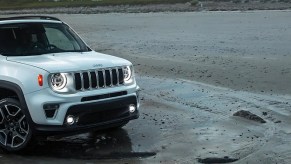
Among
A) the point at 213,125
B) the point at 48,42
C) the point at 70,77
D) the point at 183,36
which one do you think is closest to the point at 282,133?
the point at 213,125

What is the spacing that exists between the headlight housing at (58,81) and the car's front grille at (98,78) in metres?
0.16

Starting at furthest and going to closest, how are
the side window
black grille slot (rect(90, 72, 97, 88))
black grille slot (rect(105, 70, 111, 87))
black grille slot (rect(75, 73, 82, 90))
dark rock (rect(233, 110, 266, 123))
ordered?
1. dark rock (rect(233, 110, 266, 123))
2. the side window
3. black grille slot (rect(105, 70, 111, 87))
4. black grille slot (rect(90, 72, 97, 88))
5. black grille slot (rect(75, 73, 82, 90))

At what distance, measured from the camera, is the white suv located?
733 cm

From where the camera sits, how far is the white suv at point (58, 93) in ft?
24.0

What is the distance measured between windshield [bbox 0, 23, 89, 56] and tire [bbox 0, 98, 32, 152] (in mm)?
907

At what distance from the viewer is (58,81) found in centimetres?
738

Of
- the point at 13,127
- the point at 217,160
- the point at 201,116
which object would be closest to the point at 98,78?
the point at 13,127

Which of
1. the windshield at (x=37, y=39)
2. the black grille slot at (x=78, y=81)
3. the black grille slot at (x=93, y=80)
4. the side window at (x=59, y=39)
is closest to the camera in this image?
the black grille slot at (x=78, y=81)

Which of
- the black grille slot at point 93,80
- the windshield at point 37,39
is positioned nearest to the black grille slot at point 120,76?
the black grille slot at point 93,80

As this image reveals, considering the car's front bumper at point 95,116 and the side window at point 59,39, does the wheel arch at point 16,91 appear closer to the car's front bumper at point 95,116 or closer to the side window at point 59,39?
the car's front bumper at point 95,116

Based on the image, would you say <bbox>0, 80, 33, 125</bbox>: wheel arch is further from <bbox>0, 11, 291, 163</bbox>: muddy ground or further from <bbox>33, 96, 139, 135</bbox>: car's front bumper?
<bbox>0, 11, 291, 163</bbox>: muddy ground

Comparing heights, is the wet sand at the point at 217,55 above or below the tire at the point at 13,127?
below

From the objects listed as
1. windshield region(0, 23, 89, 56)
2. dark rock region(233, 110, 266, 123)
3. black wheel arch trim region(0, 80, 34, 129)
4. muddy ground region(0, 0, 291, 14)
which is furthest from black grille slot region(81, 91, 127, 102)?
muddy ground region(0, 0, 291, 14)

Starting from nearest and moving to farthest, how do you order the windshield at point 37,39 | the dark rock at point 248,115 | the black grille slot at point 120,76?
1. the black grille slot at point 120,76
2. the windshield at point 37,39
3. the dark rock at point 248,115
